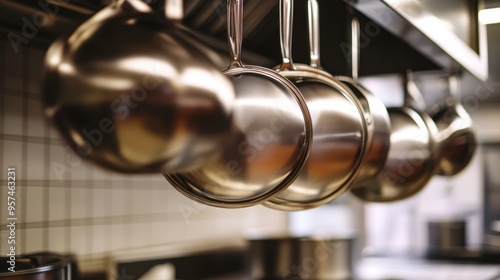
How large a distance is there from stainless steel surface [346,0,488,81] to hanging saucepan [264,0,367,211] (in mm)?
175

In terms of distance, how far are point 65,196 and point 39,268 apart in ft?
1.97

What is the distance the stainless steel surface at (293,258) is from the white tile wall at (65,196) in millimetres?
224

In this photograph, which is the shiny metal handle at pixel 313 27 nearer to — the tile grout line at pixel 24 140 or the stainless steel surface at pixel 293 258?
the tile grout line at pixel 24 140

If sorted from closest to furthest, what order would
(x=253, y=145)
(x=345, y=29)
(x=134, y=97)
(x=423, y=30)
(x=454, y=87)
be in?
(x=134, y=97), (x=253, y=145), (x=423, y=30), (x=345, y=29), (x=454, y=87)

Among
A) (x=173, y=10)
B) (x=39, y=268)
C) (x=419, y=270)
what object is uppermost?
(x=173, y=10)

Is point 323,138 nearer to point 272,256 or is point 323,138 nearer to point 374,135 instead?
point 374,135

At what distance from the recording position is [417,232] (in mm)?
4133

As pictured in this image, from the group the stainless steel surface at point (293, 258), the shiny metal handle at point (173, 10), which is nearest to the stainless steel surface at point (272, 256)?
the stainless steel surface at point (293, 258)

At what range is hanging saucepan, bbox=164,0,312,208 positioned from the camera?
0.48m

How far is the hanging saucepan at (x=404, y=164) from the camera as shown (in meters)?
0.93

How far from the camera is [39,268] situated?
71 cm

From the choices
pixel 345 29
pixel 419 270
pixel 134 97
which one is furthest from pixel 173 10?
pixel 419 270

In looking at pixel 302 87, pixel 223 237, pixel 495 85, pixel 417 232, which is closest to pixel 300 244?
pixel 223 237

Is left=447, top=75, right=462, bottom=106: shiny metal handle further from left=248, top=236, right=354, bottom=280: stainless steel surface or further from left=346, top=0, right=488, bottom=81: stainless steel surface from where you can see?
left=248, top=236, right=354, bottom=280: stainless steel surface
